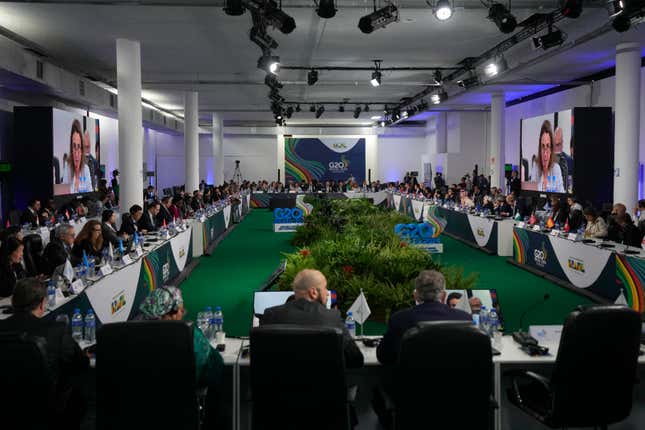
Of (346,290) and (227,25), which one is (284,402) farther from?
(227,25)

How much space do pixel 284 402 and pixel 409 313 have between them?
0.84 m

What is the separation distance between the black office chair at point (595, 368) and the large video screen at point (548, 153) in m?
13.6

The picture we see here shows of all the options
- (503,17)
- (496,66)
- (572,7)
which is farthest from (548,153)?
(572,7)

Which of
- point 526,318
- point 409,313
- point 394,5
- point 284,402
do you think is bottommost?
point 526,318

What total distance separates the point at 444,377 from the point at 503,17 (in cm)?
691

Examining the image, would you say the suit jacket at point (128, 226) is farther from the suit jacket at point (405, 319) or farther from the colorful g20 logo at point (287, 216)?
the colorful g20 logo at point (287, 216)

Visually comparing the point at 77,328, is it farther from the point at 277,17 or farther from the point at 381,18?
the point at 381,18

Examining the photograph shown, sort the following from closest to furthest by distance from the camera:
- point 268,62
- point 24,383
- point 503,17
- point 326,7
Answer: point 24,383
point 326,7
point 503,17
point 268,62

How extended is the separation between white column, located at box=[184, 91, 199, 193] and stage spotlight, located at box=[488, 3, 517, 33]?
11.2 meters

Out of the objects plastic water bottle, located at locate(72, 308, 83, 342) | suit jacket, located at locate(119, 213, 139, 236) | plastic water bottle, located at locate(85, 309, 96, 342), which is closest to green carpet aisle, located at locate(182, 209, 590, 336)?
suit jacket, located at locate(119, 213, 139, 236)

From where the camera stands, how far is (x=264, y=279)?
9953mm

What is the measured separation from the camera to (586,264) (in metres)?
8.36

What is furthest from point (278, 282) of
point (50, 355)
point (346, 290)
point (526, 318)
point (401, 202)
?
point (401, 202)

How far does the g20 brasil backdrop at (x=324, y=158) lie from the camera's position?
32.6 m
